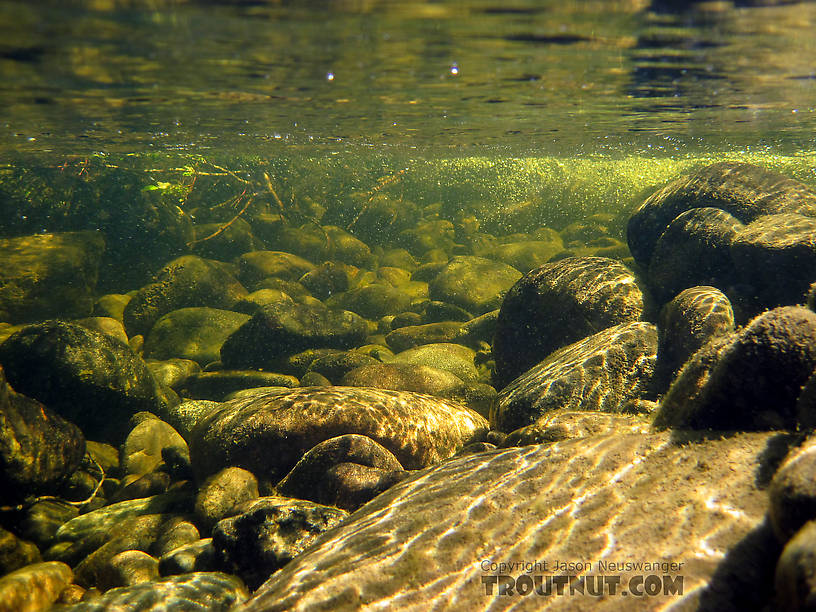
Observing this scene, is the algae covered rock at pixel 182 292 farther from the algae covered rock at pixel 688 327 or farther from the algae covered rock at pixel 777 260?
the algae covered rock at pixel 777 260

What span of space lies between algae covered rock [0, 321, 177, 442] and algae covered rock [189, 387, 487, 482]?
252 cm

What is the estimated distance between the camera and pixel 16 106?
12.4m

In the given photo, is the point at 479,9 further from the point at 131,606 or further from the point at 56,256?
the point at 56,256

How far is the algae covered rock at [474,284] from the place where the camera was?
550 inches

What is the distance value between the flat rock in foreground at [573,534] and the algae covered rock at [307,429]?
227 cm

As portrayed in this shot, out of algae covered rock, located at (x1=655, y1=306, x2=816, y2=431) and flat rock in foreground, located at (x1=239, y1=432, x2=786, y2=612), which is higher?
algae covered rock, located at (x1=655, y1=306, x2=816, y2=431)

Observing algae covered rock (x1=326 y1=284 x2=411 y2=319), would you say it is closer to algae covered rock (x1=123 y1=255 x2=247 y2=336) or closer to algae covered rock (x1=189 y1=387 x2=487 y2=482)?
algae covered rock (x1=123 y1=255 x2=247 y2=336)

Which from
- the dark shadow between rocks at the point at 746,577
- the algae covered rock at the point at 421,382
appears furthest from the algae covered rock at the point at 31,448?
the dark shadow between rocks at the point at 746,577

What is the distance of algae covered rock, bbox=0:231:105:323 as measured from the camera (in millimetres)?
12703

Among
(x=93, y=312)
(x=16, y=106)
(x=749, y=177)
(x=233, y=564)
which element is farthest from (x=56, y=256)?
(x=749, y=177)

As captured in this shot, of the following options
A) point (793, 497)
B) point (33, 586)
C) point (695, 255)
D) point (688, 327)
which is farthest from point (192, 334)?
point (793, 497)

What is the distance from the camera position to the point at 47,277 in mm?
13094

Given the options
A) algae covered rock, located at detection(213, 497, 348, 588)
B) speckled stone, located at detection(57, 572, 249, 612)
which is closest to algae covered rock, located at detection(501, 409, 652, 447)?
algae covered rock, located at detection(213, 497, 348, 588)

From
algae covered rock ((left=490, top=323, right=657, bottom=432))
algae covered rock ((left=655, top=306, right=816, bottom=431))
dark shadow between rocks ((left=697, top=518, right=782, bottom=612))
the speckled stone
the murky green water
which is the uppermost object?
the murky green water
